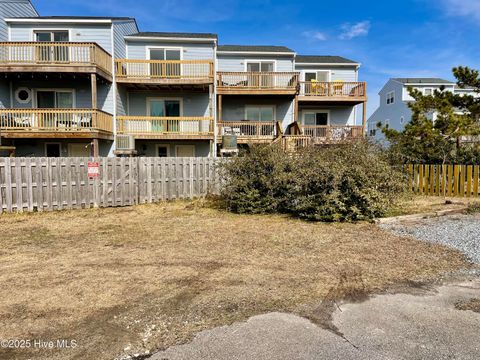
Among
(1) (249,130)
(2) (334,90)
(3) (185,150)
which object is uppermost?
(2) (334,90)

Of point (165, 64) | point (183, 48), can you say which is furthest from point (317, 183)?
point (183, 48)

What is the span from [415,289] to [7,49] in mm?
19434

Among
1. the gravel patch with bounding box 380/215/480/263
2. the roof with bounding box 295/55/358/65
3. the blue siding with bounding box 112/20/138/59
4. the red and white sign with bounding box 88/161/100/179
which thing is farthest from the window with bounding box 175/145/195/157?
the gravel patch with bounding box 380/215/480/263

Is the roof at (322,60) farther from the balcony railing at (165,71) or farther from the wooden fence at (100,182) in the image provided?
the wooden fence at (100,182)

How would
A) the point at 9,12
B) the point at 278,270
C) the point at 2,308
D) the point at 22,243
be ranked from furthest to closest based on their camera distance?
1. the point at 9,12
2. the point at 22,243
3. the point at 278,270
4. the point at 2,308

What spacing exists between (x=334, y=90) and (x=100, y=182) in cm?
1543

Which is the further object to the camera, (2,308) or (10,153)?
(10,153)

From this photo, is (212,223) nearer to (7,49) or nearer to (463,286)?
(463,286)

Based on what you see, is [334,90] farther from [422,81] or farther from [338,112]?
[422,81]

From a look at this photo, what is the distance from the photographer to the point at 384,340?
2.97 metres

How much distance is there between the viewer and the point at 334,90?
20.1 m

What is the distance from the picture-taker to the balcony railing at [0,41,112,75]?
15.2m

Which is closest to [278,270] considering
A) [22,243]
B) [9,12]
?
[22,243]

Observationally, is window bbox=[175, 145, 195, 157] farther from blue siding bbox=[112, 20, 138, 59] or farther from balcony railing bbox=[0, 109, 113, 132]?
blue siding bbox=[112, 20, 138, 59]
